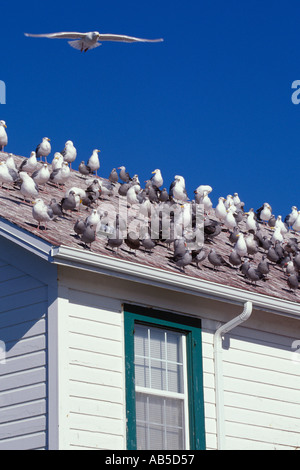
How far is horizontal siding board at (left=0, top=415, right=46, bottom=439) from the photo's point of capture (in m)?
10.4

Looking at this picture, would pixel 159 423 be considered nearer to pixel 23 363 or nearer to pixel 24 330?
pixel 23 363

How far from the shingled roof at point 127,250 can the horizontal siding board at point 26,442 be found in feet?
6.46

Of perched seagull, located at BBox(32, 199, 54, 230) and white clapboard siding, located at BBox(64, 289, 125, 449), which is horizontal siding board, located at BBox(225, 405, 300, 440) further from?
perched seagull, located at BBox(32, 199, 54, 230)

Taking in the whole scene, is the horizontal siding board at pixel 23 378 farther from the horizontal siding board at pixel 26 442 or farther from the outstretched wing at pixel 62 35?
the outstretched wing at pixel 62 35

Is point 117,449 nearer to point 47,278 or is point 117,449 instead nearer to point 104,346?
point 104,346

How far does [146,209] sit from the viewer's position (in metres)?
14.8

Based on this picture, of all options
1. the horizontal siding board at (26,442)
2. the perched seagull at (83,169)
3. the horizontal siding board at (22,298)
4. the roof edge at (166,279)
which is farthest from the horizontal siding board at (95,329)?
the perched seagull at (83,169)

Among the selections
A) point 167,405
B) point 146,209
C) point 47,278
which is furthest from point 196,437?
point 146,209

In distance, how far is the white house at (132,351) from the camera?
34.5 ft

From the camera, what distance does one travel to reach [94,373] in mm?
10734

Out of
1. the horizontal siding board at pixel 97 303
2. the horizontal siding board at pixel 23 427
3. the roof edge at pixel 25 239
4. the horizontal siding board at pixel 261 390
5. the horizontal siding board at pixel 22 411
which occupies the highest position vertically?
the roof edge at pixel 25 239

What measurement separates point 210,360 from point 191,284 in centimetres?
96

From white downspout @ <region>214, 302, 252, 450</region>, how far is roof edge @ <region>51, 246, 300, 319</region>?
0.22 metres

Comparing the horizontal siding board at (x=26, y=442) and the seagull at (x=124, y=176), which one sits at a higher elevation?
the seagull at (x=124, y=176)
